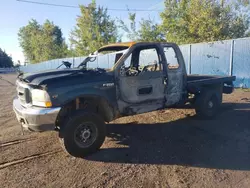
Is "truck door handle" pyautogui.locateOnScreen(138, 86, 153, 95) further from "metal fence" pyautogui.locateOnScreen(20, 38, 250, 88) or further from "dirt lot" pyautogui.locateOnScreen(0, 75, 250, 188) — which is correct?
"metal fence" pyautogui.locateOnScreen(20, 38, 250, 88)

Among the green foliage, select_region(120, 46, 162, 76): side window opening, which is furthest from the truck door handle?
the green foliage

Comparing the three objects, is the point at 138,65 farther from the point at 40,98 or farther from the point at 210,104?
A: the point at 40,98

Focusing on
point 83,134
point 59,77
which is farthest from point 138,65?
point 83,134

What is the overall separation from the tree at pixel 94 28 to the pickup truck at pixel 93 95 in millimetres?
23683

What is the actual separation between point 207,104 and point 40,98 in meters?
4.31

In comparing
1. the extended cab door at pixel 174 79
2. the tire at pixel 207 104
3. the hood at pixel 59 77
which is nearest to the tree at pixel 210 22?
the tire at pixel 207 104

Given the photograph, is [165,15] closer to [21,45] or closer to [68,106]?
[68,106]

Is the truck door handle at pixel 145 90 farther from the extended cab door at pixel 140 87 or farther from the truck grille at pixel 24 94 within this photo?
the truck grille at pixel 24 94

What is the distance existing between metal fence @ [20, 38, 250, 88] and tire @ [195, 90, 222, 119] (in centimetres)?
531

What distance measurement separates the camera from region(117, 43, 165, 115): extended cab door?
421cm

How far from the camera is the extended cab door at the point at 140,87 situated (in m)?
4.21

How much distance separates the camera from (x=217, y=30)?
14055 millimetres

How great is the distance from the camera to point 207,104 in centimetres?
573

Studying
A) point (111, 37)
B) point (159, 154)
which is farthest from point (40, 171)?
point (111, 37)
